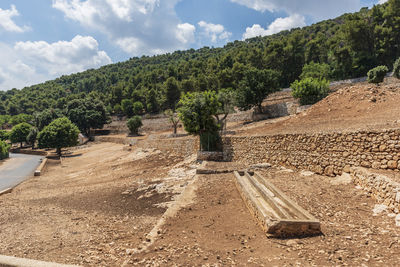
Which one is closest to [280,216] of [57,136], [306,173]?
[306,173]

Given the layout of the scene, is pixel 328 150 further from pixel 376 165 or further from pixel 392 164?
pixel 392 164

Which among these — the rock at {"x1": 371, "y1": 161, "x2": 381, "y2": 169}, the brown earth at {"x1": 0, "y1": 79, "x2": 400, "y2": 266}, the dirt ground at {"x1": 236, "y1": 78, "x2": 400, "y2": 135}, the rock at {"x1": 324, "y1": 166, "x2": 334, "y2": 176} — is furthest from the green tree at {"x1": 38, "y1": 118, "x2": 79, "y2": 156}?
the rock at {"x1": 371, "y1": 161, "x2": 381, "y2": 169}

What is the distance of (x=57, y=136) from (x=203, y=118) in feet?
120

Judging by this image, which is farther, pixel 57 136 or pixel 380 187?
pixel 57 136

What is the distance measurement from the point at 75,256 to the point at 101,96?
9958 centimetres

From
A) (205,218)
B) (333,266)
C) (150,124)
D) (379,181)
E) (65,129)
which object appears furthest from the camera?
(150,124)

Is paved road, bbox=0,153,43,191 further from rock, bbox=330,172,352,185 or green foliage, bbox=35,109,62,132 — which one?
green foliage, bbox=35,109,62,132

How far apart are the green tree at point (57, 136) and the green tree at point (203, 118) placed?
111 ft

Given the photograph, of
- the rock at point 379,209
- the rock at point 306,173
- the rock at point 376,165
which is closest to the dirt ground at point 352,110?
the rock at point 306,173

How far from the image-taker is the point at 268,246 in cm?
490

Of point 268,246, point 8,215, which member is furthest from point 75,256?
point 8,215

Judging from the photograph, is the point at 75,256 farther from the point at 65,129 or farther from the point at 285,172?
the point at 65,129

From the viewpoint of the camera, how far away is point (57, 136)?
40781 millimetres

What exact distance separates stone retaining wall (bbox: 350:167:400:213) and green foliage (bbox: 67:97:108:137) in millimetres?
64364
